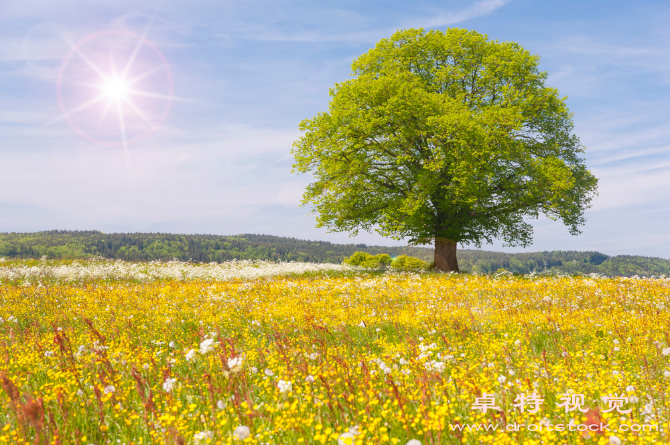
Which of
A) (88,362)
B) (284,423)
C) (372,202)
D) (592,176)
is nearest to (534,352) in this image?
(284,423)

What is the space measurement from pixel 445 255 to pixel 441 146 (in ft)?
25.0

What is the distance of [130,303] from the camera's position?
1093 cm

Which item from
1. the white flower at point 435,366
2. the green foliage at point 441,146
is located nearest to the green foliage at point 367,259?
the green foliage at point 441,146

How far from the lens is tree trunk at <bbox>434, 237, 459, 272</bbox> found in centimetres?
2530

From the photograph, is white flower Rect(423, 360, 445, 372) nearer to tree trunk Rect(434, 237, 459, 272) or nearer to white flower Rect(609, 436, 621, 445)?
white flower Rect(609, 436, 621, 445)

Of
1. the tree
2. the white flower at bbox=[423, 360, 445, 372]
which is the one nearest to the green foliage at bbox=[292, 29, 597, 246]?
the tree

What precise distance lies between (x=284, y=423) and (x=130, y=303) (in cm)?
914

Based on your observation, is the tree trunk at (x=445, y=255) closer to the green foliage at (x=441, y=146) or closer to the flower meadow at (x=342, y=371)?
the green foliage at (x=441, y=146)

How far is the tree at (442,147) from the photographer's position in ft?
69.9

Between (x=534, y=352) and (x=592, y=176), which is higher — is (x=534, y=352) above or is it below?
below

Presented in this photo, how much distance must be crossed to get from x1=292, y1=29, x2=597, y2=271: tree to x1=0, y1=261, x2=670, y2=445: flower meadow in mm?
11346

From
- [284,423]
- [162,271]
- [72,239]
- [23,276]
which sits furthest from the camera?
[72,239]

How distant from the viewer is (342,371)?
4594 millimetres

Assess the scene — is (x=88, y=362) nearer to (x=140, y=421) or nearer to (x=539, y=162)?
(x=140, y=421)
